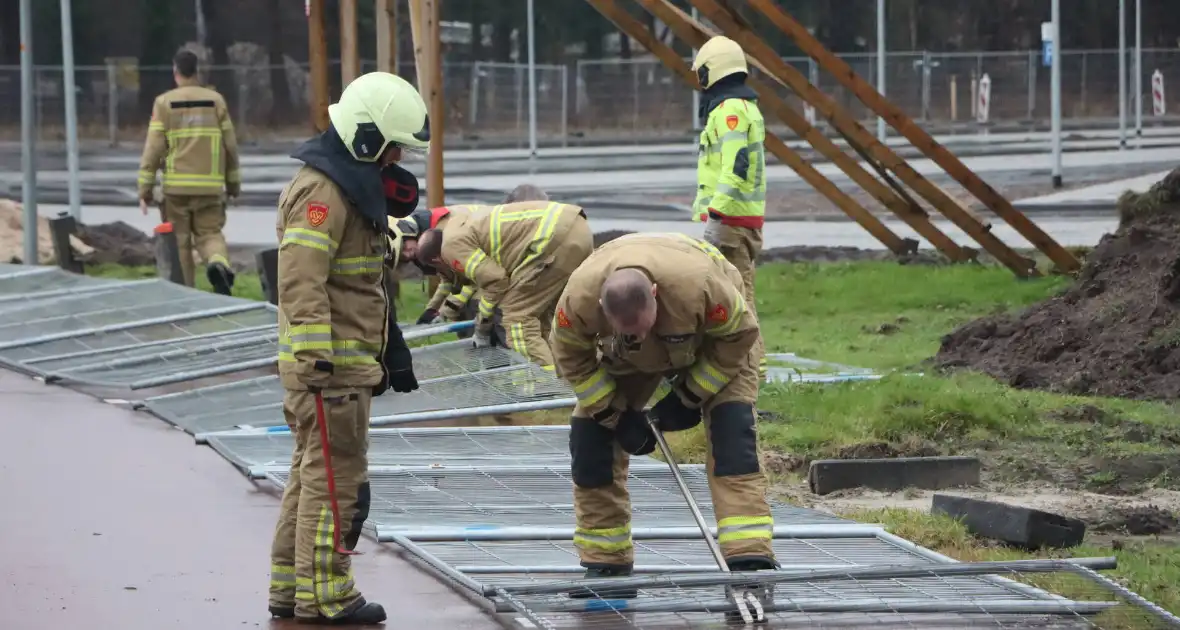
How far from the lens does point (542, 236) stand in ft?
31.8

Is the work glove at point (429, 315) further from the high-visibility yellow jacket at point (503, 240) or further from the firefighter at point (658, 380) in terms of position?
the firefighter at point (658, 380)

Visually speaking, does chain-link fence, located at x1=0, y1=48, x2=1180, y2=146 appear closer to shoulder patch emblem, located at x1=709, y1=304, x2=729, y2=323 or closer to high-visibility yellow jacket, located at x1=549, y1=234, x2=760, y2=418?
high-visibility yellow jacket, located at x1=549, y1=234, x2=760, y2=418

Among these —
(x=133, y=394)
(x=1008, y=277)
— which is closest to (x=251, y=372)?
(x=133, y=394)

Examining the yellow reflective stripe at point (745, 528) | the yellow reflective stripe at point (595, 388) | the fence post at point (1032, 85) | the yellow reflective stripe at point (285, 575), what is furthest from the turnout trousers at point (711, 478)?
the fence post at point (1032, 85)

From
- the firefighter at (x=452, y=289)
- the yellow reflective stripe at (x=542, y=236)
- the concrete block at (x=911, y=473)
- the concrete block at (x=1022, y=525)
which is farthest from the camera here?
the firefighter at (x=452, y=289)

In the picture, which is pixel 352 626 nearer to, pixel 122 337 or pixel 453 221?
pixel 453 221

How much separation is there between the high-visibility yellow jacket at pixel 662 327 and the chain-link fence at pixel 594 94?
106ft

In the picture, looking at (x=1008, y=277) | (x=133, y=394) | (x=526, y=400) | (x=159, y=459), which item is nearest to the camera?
(x=159, y=459)

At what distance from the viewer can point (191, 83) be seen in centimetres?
1362

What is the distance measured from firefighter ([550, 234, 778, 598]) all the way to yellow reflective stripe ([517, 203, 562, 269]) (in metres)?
3.78

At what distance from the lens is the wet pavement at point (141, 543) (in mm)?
5801

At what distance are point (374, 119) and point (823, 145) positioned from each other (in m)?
9.66

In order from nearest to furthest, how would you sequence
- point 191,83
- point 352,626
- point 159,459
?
point 352,626 → point 159,459 → point 191,83

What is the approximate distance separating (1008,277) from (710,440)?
381 inches
